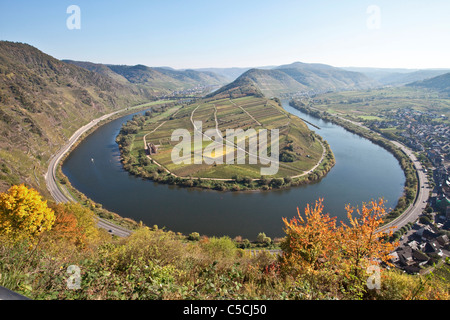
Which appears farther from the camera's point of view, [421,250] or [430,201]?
[430,201]

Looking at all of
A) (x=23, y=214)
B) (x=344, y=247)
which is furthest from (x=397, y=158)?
(x=23, y=214)

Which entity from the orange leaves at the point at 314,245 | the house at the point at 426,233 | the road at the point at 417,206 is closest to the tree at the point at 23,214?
the orange leaves at the point at 314,245

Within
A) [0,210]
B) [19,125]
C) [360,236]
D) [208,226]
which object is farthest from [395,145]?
[19,125]

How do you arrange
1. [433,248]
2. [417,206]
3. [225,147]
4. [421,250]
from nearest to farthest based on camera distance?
[433,248]
[421,250]
[417,206]
[225,147]

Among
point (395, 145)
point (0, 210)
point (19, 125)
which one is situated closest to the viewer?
point (0, 210)

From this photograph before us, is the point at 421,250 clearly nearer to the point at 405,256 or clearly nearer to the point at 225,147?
the point at 405,256
